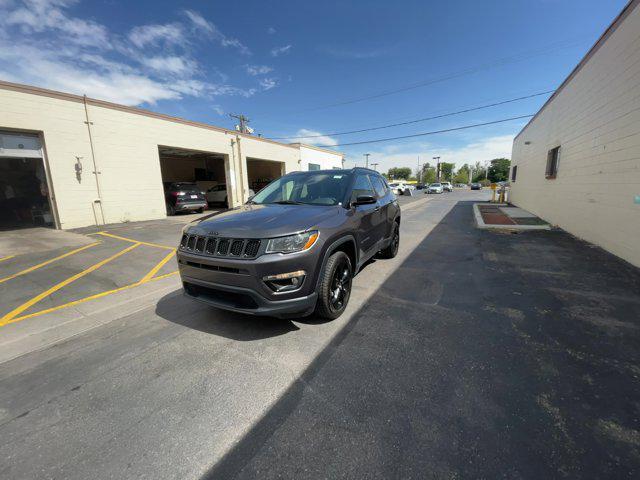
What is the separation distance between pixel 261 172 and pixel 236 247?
76.3 ft

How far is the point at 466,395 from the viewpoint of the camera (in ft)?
7.34

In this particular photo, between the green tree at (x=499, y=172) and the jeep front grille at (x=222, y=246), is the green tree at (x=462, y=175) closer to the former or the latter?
the green tree at (x=499, y=172)

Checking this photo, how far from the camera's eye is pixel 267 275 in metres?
2.73

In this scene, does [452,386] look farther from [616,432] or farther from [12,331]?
[12,331]

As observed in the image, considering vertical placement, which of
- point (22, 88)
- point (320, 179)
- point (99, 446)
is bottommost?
point (99, 446)

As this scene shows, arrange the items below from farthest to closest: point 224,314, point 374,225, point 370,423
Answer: point 374,225
point 224,314
point 370,423

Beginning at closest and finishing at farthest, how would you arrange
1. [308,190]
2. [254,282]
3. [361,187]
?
[254,282] < [308,190] < [361,187]

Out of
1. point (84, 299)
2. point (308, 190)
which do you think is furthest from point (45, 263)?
point (308, 190)

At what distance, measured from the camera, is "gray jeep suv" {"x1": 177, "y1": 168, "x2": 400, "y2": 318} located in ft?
9.14

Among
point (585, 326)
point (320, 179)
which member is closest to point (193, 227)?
point (320, 179)

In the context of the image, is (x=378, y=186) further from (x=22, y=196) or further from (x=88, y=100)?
(x=22, y=196)

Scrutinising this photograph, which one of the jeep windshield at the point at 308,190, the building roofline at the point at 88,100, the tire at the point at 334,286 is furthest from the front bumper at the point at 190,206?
the tire at the point at 334,286

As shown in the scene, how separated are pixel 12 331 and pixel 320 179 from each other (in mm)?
4330

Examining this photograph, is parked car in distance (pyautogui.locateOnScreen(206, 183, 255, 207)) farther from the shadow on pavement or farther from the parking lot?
the shadow on pavement
